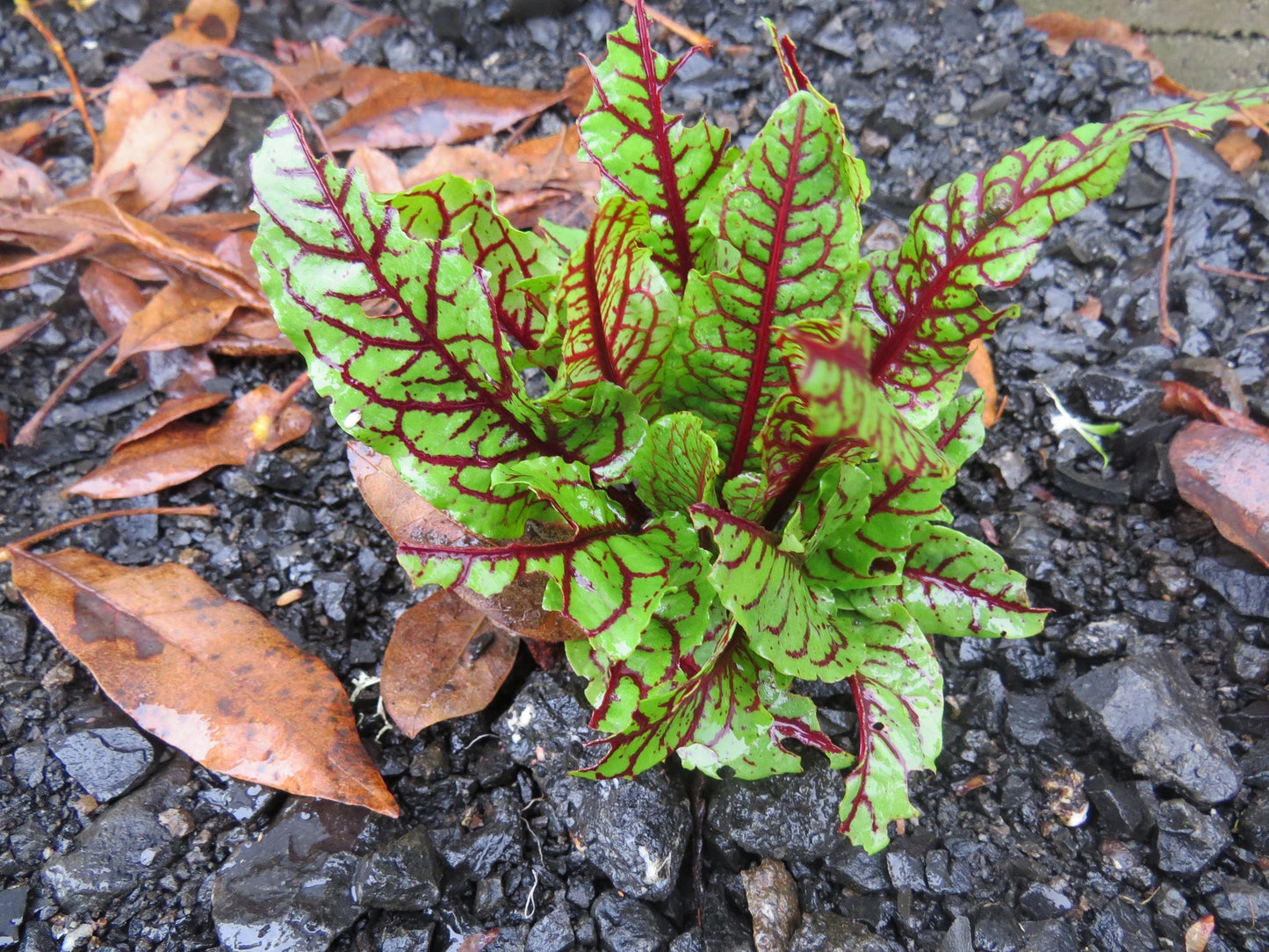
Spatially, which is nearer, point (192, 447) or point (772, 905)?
point (772, 905)

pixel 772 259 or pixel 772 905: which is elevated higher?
pixel 772 259

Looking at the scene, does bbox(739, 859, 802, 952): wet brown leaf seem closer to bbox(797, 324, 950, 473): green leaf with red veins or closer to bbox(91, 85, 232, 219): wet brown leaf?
bbox(797, 324, 950, 473): green leaf with red veins

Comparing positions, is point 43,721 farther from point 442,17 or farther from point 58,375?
point 442,17

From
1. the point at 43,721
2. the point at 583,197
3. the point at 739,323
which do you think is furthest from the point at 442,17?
the point at 43,721

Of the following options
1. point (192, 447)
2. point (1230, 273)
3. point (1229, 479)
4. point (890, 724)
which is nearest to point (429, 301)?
point (890, 724)

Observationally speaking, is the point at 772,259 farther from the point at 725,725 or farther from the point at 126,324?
the point at 126,324

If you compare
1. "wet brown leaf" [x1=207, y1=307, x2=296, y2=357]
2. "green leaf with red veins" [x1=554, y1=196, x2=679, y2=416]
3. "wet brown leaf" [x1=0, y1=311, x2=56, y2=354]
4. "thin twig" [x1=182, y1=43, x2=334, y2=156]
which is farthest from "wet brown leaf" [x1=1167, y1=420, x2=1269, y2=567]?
"wet brown leaf" [x1=0, y1=311, x2=56, y2=354]
